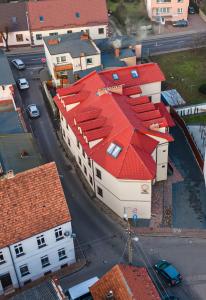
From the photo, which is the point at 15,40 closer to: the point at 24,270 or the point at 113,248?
the point at 113,248

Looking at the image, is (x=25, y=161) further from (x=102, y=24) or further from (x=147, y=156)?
(x=102, y=24)

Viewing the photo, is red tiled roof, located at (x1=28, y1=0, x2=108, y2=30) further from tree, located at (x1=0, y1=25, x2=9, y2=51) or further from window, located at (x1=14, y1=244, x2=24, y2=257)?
window, located at (x1=14, y1=244, x2=24, y2=257)

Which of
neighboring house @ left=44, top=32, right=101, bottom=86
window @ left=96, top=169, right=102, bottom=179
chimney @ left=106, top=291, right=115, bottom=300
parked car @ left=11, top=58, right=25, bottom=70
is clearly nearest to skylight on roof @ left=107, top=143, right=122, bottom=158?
window @ left=96, top=169, right=102, bottom=179

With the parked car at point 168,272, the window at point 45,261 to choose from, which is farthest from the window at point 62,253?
the parked car at point 168,272

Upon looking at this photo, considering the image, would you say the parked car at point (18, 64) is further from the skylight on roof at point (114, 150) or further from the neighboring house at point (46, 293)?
the neighboring house at point (46, 293)

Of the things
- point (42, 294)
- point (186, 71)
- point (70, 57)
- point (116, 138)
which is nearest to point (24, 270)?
point (42, 294)
